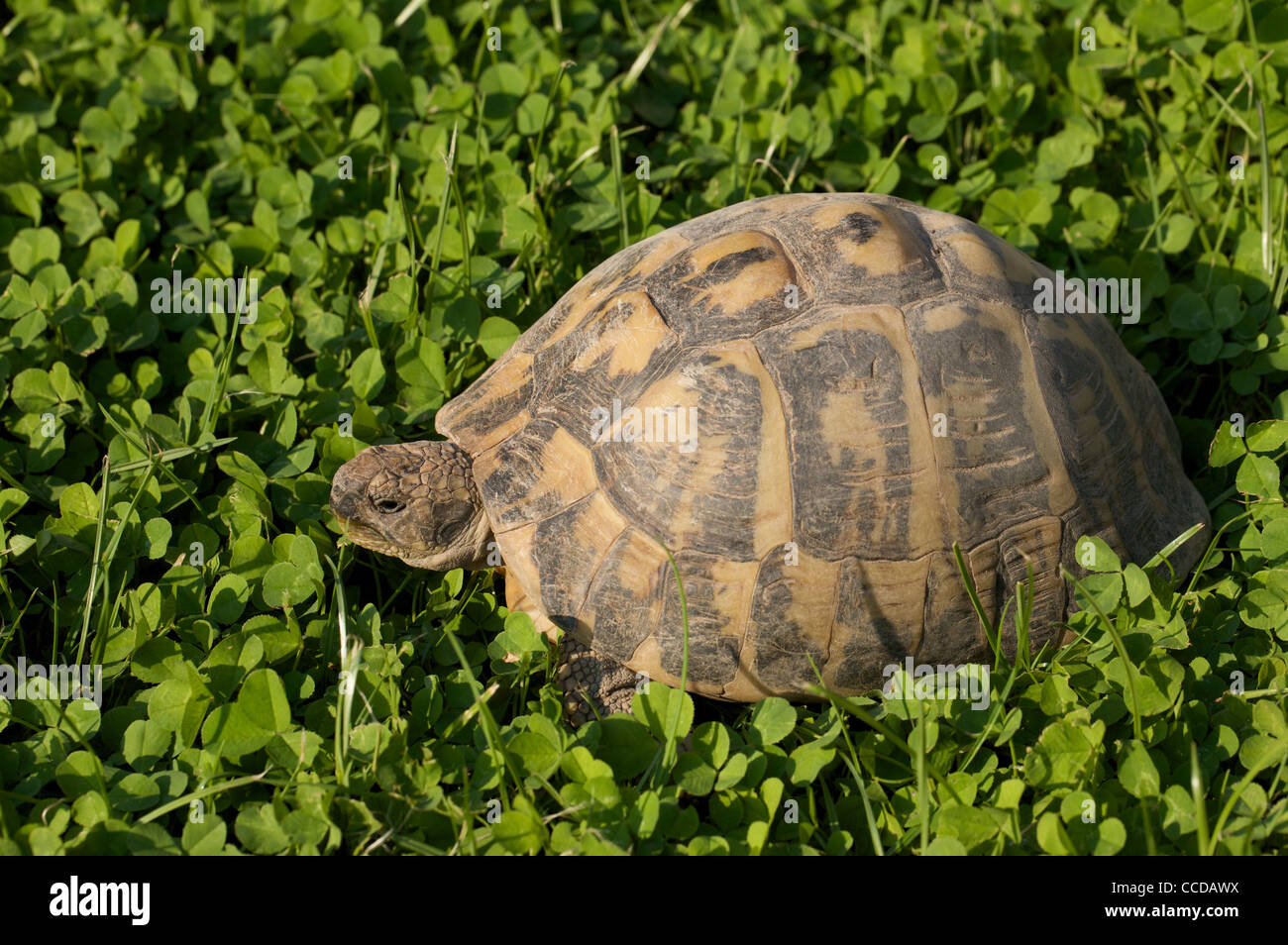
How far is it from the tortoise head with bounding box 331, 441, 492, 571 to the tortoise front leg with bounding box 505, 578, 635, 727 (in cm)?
38

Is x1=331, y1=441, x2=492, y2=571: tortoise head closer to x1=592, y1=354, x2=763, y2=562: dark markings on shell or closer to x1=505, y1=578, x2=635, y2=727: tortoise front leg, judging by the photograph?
x1=505, y1=578, x2=635, y2=727: tortoise front leg

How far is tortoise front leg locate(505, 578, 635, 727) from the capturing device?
11.4ft

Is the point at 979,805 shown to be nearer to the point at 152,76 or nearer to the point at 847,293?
the point at 847,293

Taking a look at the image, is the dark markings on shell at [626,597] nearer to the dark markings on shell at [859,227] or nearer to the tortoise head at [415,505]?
the tortoise head at [415,505]

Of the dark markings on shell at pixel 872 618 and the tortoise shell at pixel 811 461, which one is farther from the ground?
the tortoise shell at pixel 811 461

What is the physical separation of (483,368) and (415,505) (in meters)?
0.96

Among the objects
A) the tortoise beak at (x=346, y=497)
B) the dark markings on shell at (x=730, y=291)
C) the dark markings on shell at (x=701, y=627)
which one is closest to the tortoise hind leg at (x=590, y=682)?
the dark markings on shell at (x=701, y=627)

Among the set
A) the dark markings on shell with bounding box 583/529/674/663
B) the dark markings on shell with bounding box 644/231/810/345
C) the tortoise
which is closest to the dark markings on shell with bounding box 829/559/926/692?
the tortoise

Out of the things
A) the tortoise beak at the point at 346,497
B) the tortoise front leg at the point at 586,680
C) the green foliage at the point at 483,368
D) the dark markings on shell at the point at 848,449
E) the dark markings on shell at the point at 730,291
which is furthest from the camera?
the tortoise beak at the point at 346,497

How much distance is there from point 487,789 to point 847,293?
178 centimetres

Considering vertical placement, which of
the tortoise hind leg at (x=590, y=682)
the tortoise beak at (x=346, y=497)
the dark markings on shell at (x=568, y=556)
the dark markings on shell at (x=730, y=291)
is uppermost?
the dark markings on shell at (x=730, y=291)

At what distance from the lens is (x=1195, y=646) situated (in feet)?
11.8

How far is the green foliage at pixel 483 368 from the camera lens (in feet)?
10.1

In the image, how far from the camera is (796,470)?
321 centimetres
